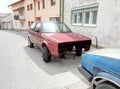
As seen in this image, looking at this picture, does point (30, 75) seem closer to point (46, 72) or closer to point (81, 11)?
point (46, 72)

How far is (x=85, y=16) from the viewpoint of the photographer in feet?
32.1

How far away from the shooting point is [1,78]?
4.34 metres

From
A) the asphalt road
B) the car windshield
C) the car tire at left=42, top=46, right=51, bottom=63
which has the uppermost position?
the car windshield

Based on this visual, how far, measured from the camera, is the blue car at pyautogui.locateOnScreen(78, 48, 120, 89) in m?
2.21

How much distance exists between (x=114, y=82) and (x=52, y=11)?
13747 millimetres

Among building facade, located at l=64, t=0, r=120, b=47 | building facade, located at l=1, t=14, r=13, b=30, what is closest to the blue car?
building facade, located at l=64, t=0, r=120, b=47

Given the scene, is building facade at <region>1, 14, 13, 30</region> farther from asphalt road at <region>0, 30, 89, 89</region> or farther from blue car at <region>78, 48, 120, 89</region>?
blue car at <region>78, 48, 120, 89</region>

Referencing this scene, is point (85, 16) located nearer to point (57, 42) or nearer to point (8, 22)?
point (57, 42)

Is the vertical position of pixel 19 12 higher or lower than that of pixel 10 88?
higher

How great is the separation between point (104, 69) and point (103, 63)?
A: 11 centimetres

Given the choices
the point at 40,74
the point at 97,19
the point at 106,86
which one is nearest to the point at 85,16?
the point at 97,19

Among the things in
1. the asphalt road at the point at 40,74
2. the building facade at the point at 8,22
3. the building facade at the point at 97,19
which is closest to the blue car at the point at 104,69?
the asphalt road at the point at 40,74

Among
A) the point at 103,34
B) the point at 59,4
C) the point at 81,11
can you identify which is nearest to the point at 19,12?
the point at 59,4

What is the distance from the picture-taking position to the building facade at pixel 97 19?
281 inches
